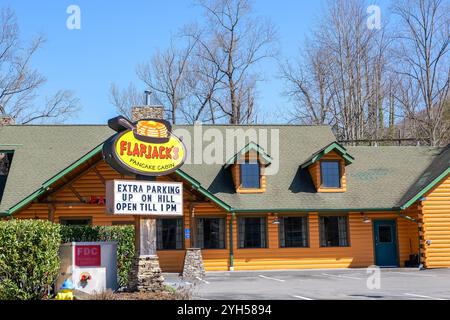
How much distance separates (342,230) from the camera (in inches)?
1080

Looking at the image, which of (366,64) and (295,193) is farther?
(366,64)

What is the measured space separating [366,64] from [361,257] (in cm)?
2311

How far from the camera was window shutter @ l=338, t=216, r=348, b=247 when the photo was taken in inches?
1075

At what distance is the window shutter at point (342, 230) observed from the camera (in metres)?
27.3

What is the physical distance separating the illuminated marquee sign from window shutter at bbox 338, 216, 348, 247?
1255 centimetres

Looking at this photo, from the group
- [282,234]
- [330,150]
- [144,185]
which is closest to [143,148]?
[144,185]

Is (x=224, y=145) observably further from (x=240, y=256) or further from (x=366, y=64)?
(x=366, y=64)

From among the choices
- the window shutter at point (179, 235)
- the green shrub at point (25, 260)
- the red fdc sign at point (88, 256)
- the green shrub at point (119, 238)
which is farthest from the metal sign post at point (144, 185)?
the window shutter at point (179, 235)

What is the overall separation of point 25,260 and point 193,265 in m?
9.80

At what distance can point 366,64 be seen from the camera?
46.3 m

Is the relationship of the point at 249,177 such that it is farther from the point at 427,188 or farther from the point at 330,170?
the point at 427,188

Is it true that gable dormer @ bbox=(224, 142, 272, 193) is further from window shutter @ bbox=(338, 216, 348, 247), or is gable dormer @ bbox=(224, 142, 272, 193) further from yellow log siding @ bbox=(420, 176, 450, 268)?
yellow log siding @ bbox=(420, 176, 450, 268)
